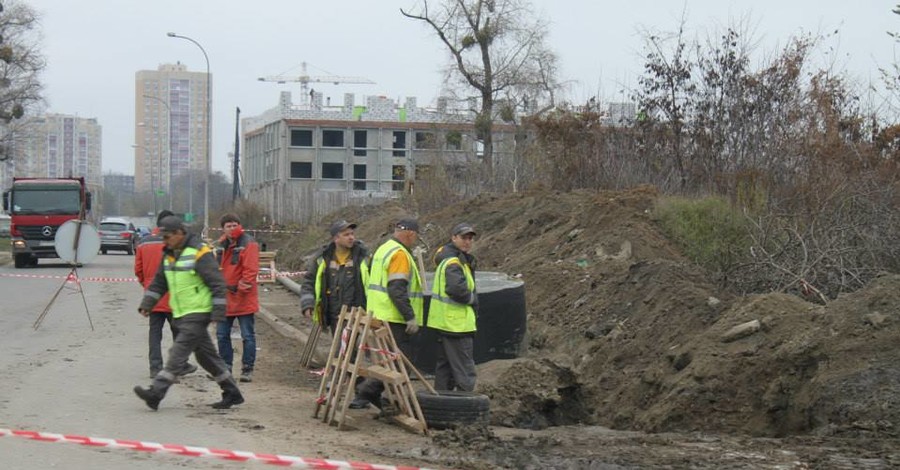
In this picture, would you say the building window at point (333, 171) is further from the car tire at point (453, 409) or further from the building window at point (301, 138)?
the car tire at point (453, 409)

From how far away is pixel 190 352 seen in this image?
1005 centimetres

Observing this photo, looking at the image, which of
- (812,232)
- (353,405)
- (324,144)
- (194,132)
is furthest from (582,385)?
(194,132)

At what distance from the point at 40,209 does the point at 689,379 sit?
28693 mm

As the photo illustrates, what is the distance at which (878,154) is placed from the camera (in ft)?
61.5

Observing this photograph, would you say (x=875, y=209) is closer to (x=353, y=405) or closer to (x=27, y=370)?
(x=353, y=405)

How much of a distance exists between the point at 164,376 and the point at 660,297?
227 inches

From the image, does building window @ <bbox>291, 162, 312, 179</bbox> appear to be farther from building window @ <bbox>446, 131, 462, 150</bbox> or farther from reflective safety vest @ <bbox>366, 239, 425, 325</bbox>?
reflective safety vest @ <bbox>366, 239, 425, 325</bbox>

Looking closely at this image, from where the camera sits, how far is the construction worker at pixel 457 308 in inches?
394

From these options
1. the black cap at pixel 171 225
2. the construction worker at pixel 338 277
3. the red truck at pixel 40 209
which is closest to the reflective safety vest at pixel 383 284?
the construction worker at pixel 338 277

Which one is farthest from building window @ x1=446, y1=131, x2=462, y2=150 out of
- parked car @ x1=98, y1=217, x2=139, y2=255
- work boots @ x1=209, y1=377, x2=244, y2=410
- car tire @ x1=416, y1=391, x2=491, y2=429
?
car tire @ x1=416, y1=391, x2=491, y2=429

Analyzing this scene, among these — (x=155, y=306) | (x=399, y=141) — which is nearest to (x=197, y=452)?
(x=155, y=306)

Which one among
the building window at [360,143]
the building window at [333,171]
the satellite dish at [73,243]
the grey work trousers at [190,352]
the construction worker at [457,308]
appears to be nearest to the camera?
the grey work trousers at [190,352]

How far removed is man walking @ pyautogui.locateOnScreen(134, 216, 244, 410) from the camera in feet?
32.8

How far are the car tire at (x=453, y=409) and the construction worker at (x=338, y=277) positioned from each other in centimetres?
178
